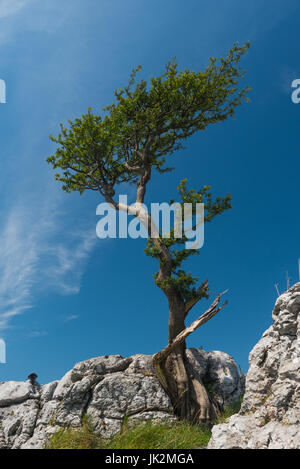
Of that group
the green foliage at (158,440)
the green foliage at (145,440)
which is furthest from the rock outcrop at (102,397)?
the green foliage at (158,440)

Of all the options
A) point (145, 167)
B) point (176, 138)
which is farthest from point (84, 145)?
point (176, 138)

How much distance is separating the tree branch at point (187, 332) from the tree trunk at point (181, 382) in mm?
203

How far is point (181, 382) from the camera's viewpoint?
13055mm

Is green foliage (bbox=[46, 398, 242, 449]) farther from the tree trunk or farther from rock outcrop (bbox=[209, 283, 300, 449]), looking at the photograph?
the tree trunk

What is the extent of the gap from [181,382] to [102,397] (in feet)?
9.90

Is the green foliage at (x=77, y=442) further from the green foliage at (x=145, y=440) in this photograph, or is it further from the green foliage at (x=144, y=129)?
the green foliage at (x=144, y=129)

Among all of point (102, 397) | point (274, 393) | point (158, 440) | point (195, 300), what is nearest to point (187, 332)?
point (195, 300)

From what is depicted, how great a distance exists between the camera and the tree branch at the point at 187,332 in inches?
504

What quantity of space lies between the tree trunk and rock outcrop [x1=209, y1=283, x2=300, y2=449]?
6339mm

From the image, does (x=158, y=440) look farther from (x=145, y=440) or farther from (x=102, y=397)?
(x=102, y=397)

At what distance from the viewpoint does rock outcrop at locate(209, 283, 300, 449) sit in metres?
5.58

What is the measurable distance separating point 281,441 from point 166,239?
9.90m

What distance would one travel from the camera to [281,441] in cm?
534
